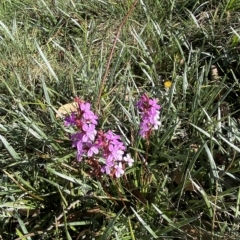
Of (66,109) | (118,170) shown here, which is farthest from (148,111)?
(66,109)

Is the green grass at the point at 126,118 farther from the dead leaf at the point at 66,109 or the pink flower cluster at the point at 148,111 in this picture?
the pink flower cluster at the point at 148,111

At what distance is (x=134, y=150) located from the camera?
2094mm

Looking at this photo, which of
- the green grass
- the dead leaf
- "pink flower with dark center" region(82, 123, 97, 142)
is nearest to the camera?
"pink flower with dark center" region(82, 123, 97, 142)

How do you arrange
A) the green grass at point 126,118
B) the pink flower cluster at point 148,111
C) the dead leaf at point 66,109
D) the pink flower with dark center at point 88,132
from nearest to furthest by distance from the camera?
1. the pink flower with dark center at point 88,132
2. the pink flower cluster at point 148,111
3. the green grass at point 126,118
4. the dead leaf at point 66,109

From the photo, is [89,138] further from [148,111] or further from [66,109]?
[66,109]

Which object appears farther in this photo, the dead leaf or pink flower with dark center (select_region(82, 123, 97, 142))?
the dead leaf

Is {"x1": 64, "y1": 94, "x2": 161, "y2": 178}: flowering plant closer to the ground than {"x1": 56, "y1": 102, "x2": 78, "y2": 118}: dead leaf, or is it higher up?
higher up

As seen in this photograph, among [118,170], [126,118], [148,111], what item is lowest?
[126,118]

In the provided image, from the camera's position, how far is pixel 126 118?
2.31 metres

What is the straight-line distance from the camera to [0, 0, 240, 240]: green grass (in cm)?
197

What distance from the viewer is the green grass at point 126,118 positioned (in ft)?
6.45

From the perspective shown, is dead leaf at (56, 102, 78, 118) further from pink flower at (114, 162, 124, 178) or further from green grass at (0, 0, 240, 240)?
pink flower at (114, 162, 124, 178)

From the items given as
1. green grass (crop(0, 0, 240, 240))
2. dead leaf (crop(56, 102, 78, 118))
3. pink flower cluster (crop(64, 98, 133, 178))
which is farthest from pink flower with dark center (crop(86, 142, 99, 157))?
dead leaf (crop(56, 102, 78, 118))

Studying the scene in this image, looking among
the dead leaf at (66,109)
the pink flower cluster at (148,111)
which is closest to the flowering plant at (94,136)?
the pink flower cluster at (148,111)
